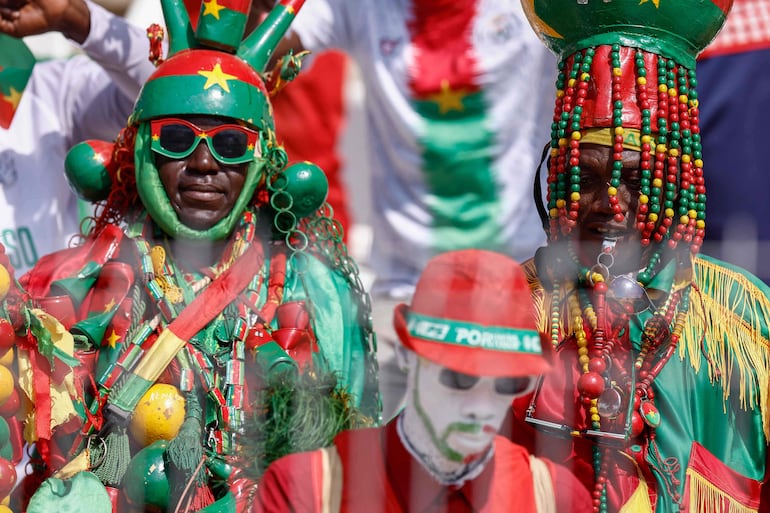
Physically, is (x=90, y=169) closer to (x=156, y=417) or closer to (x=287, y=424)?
(x=156, y=417)

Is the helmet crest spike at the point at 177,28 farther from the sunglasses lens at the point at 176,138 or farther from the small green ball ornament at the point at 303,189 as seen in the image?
the small green ball ornament at the point at 303,189

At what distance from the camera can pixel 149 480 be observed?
183 cm

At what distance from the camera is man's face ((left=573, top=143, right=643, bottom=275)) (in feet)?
5.76

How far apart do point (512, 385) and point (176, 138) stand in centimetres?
Result: 107

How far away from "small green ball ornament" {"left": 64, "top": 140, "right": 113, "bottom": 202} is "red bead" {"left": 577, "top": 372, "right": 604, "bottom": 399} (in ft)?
3.76

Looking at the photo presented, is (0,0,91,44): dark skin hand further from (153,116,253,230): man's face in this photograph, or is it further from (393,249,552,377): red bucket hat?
(393,249,552,377): red bucket hat

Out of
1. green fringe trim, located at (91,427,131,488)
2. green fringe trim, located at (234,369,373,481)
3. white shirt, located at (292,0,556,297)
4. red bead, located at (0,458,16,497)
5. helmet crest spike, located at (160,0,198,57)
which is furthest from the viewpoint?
white shirt, located at (292,0,556,297)

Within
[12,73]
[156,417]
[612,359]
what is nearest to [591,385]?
[612,359]

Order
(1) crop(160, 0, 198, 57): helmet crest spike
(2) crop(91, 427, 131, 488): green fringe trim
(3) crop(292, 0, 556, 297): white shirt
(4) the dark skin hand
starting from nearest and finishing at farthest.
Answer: (2) crop(91, 427, 131, 488): green fringe trim, (1) crop(160, 0, 198, 57): helmet crest spike, (4) the dark skin hand, (3) crop(292, 0, 556, 297): white shirt

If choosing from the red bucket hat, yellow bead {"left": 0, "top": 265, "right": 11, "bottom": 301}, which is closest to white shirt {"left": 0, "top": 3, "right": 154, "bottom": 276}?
yellow bead {"left": 0, "top": 265, "right": 11, "bottom": 301}

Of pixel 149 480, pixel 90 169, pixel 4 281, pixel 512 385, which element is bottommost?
pixel 149 480

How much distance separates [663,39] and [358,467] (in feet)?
2.84

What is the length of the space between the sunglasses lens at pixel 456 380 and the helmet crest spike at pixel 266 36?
118 centimetres

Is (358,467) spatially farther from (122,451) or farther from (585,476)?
(122,451)
